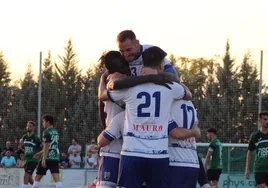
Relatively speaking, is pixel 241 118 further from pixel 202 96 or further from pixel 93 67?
pixel 93 67

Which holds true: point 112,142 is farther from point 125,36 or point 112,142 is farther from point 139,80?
point 125,36

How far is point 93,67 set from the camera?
1192 inches

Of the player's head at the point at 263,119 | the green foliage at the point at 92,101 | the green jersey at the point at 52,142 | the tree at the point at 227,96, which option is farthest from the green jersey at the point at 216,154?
the tree at the point at 227,96

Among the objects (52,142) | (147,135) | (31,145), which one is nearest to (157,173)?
(147,135)

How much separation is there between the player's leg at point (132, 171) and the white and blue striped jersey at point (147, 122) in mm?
53

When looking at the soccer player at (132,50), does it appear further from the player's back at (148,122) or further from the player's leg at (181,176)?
the player's leg at (181,176)

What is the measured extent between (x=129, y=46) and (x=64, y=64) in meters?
27.6

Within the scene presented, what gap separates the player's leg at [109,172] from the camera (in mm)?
7160

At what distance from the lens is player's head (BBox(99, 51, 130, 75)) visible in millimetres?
7074

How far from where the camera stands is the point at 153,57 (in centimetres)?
673

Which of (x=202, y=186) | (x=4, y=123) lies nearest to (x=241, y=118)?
(x=4, y=123)

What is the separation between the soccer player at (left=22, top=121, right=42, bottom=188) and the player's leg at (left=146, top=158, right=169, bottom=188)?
1198 cm

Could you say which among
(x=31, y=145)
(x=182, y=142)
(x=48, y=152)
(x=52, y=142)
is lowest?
(x=48, y=152)

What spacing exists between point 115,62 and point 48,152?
10.8 m
